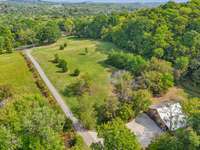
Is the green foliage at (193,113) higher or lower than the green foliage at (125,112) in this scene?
higher

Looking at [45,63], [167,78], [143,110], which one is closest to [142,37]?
[167,78]

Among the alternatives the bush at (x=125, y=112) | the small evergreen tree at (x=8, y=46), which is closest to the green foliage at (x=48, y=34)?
the small evergreen tree at (x=8, y=46)

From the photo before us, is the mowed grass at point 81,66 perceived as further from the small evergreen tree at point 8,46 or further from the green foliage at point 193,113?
the green foliage at point 193,113

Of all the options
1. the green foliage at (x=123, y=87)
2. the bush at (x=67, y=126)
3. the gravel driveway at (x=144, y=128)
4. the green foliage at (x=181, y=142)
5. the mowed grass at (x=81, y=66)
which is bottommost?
the gravel driveway at (x=144, y=128)

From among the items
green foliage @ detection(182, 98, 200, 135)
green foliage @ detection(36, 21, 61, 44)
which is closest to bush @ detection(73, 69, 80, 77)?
green foliage @ detection(182, 98, 200, 135)

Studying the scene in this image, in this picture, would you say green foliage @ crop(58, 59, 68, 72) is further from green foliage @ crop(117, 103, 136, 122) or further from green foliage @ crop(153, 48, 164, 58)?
green foliage @ crop(117, 103, 136, 122)

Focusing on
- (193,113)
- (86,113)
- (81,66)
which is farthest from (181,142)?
(81,66)

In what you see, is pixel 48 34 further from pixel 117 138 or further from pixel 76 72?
pixel 117 138
